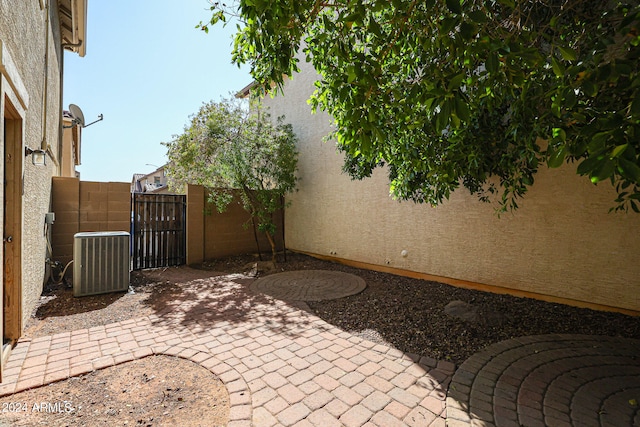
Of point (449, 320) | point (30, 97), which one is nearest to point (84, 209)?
point (30, 97)

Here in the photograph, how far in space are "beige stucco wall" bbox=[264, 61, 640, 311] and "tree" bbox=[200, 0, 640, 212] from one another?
1.38 meters

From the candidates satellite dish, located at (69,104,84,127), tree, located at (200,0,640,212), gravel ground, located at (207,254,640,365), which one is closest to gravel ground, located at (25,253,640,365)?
gravel ground, located at (207,254,640,365)

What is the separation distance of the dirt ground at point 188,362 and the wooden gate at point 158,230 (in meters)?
0.61

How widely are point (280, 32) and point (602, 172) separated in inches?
101

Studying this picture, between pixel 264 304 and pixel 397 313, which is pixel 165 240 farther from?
pixel 397 313

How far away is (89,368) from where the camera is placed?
2.74 metres

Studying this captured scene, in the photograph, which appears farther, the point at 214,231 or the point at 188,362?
the point at 214,231

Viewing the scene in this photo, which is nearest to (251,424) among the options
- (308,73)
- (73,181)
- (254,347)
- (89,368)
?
(254,347)

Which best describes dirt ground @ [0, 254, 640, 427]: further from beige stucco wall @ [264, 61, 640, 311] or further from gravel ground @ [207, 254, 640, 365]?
beige stucco wall @ [264, 61, 640, 311]

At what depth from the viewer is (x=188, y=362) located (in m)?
2.92

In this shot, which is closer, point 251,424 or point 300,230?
point 251,424

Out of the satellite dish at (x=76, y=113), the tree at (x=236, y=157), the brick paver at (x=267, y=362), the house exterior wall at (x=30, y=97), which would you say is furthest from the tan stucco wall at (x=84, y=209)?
the brick paver at (x=267, y=362)

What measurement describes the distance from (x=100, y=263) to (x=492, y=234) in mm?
7099

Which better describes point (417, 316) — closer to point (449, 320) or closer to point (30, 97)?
point (449, 320)
